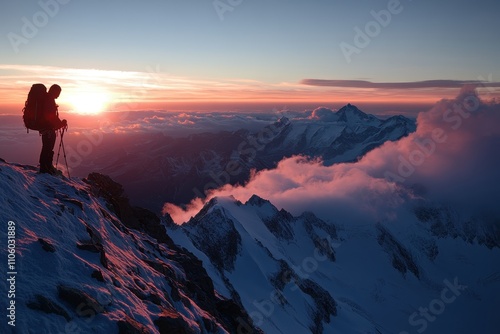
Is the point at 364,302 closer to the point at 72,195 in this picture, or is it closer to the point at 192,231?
the point at 192,231

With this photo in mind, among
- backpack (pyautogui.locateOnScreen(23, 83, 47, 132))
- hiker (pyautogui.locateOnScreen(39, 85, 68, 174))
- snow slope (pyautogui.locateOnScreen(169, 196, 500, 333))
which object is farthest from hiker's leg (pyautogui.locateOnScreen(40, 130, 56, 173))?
snow slope (pyautogui.locateOnScreen(169, 196, 500, 333))

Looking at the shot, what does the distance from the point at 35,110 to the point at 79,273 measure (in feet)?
40.7

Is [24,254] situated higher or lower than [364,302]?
higher

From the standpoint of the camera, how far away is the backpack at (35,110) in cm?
2294

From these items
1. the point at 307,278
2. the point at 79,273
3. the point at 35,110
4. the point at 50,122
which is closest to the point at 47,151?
the point at 50,122

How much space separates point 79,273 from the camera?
52.5ft

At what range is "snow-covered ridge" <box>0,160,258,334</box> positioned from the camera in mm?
13383

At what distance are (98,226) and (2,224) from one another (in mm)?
8149

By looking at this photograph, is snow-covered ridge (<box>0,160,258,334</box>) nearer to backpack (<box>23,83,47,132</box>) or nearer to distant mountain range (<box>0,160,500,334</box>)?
distant mountain range (<box>0,160,500,334</box>)

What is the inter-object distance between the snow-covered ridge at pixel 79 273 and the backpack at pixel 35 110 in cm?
328

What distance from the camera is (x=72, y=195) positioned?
80.4 ft

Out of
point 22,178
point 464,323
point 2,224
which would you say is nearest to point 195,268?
point 22,178

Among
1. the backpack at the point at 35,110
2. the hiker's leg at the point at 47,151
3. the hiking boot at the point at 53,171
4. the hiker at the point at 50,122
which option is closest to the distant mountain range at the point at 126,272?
the hiker's leg at the point at 47,151

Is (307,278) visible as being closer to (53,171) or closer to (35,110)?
(53,171)
